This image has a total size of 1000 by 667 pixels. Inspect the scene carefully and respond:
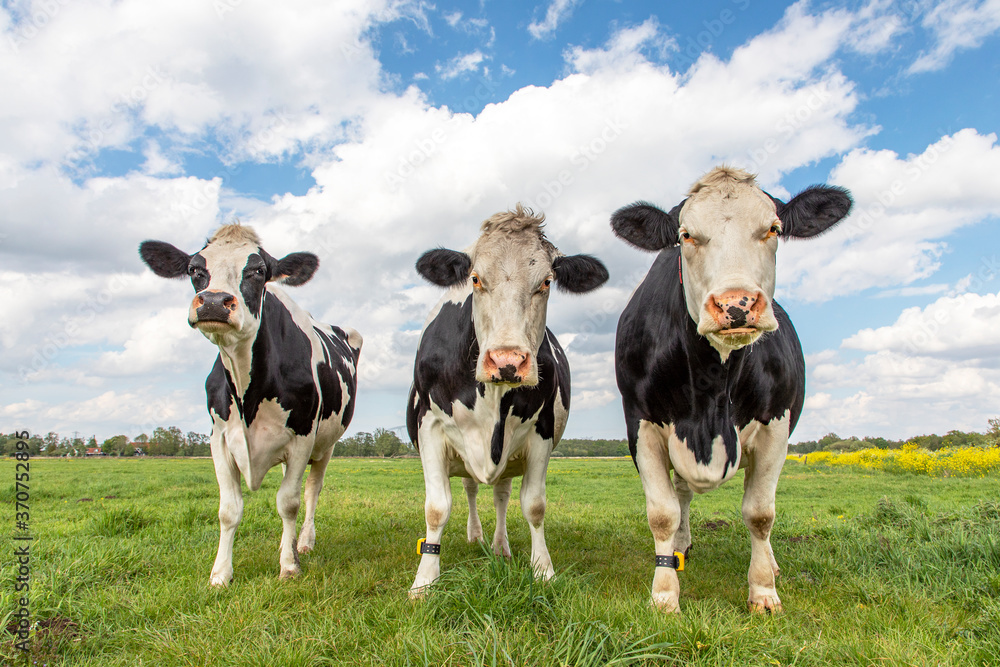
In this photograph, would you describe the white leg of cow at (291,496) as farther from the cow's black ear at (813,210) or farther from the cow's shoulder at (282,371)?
the cow's black ear at (813,210)

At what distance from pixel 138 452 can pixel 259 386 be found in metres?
78.8

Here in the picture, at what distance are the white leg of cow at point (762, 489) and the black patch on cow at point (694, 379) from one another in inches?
6.2

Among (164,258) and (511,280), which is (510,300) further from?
(164,258)

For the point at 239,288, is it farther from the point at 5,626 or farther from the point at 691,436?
the point at 691,436

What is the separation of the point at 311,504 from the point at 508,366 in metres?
4.49

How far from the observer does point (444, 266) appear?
532 cm

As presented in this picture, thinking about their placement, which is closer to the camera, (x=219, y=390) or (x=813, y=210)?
(x=813, y=210)

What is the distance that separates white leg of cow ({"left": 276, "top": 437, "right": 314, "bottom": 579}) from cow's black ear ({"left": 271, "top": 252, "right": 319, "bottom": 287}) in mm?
1641

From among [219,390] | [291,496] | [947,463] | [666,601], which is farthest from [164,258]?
[947,463]

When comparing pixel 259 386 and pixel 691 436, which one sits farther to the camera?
pixel 259 386

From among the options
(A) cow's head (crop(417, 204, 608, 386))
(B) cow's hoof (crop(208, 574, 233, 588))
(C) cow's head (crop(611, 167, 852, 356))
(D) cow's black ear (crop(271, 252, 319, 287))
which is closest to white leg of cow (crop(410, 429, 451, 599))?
(A) cow's head (crop(417, 204, 608, 386))

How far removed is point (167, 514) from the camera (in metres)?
8.94

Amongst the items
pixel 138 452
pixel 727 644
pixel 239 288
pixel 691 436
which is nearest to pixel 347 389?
pixel 239 288

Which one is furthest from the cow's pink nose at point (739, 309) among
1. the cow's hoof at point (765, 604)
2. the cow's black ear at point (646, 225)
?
the cow's hoof at point (765, 604)
